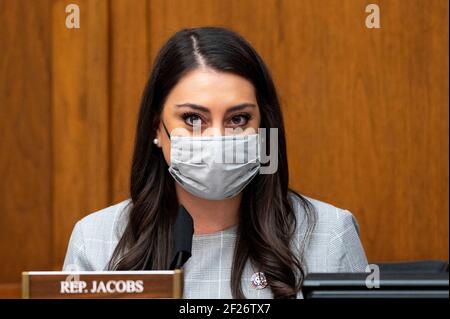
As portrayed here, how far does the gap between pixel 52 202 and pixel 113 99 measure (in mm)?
326

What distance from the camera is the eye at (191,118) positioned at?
1.45 meters

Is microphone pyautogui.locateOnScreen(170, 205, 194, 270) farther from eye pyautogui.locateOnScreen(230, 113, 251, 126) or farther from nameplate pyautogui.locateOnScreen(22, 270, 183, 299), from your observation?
eye pyautogui.locateOnScreen(230, 113, 251, 126)

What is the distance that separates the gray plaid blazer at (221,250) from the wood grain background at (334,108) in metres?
0.54

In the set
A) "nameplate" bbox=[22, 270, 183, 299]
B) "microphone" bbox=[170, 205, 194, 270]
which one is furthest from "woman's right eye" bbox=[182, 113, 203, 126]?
"nameplate" bbox=[22, 270, 183, 299]

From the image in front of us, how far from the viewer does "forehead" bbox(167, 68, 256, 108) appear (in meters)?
1.45

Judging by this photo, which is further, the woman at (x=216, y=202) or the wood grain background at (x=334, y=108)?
the wood grain background at (x=334, y=108)

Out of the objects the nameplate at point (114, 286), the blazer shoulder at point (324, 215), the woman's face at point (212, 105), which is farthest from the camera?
the blazer shoulder at point (324, 215)

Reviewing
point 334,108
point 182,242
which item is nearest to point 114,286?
point 182,242

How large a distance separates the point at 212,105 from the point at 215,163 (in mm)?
106

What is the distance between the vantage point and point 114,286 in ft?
2.70

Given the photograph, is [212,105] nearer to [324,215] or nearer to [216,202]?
[216,202]

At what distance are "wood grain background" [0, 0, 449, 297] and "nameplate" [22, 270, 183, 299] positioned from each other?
134 centimetres

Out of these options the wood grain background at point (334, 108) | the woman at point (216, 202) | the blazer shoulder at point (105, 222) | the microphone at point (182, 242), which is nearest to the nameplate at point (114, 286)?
the microphone at point (182, 242)

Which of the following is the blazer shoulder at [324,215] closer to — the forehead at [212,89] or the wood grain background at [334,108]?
the forehead at [212,89]
